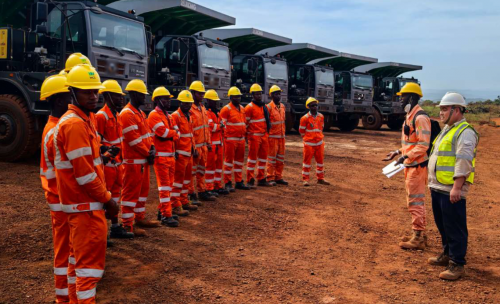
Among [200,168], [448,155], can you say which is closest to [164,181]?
[200,168]

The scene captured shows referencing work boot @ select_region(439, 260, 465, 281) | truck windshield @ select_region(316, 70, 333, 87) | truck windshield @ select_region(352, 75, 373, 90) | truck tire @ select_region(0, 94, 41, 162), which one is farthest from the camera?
truck windshield @ select_region(352, 75, 373, 90)

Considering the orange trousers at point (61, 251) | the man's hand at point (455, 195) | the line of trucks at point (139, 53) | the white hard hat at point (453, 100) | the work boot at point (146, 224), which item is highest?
the line of trucks at point (139, 53)

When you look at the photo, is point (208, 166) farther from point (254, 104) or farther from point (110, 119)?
point (110, 119)

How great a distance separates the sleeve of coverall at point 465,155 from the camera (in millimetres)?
4066

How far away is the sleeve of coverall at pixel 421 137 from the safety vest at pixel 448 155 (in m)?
0.55

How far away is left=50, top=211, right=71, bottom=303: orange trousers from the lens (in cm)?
310

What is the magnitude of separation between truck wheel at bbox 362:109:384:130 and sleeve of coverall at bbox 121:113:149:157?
19032mm

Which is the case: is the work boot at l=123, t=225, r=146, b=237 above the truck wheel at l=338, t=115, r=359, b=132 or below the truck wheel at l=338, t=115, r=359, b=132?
below

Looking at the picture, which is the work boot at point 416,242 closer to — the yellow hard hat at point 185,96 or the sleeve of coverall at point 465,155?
the sleeve of coverall at point 465,155

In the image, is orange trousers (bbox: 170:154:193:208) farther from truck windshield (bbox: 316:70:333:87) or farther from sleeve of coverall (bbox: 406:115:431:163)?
truck windshield (bbox: 316:70:333:87)

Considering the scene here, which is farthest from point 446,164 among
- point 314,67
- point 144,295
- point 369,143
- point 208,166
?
point 314,67

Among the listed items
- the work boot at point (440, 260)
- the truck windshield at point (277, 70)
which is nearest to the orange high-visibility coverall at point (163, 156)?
the work boot at point (440, 260)

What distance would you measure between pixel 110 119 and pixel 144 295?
2.06 meters

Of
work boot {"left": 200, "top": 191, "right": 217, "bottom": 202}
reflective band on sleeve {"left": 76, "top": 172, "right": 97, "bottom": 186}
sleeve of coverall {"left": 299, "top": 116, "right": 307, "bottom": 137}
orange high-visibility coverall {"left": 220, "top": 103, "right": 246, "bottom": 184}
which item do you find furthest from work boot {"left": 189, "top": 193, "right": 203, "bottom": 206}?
reflective band on sleeve {"left": 76, "top": 172, "right": 97, "bottom": 186}
